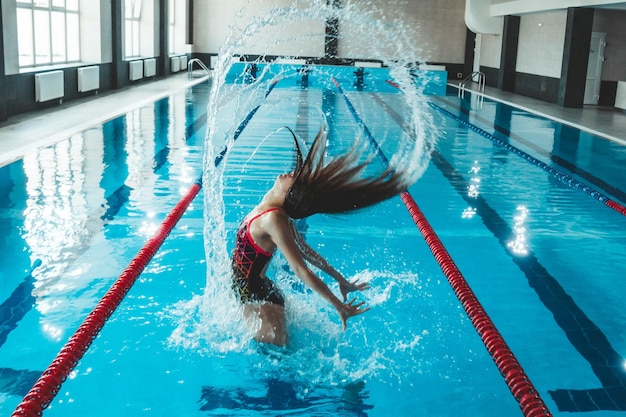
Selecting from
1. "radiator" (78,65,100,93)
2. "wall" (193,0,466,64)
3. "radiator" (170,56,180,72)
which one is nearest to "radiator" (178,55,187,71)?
"radiator" (170,56,180,72)

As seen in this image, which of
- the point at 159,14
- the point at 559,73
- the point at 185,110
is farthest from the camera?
the point at 159,14

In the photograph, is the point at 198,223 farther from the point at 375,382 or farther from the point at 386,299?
the point at 375,382

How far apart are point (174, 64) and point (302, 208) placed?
19925 millimetres

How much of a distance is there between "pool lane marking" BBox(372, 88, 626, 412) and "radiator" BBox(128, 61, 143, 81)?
1270cm

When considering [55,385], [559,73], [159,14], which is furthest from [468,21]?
[55,385]

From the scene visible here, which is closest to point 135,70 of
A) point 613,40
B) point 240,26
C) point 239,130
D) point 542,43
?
point 239,130

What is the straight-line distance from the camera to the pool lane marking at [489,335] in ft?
7.25

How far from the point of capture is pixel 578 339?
3314 mm

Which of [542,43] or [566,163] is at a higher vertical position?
[542,43]

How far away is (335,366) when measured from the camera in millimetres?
2953

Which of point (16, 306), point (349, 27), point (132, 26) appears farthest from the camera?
point (349, 27)

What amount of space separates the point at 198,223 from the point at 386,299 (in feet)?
6.05

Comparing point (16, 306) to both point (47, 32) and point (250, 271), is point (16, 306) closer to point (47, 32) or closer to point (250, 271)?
point (250, 271)

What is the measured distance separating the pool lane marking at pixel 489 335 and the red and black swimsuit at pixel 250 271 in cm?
93
